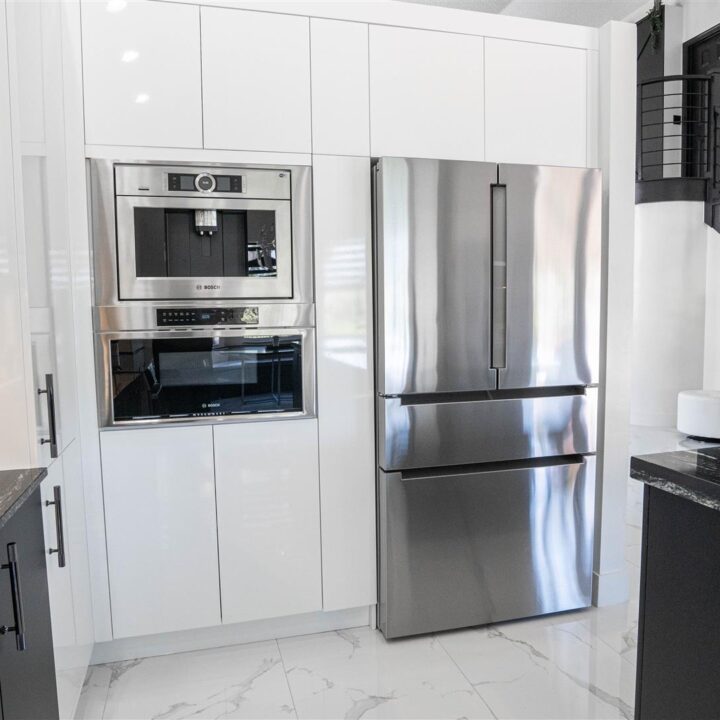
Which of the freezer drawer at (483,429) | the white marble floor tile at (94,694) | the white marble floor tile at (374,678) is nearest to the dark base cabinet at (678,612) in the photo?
the white marble floor tile at (374,678)

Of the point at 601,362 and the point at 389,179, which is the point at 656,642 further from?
the point at 389,179

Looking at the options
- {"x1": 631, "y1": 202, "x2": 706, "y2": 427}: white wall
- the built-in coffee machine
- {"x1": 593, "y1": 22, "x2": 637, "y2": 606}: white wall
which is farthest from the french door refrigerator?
{"x1": 631, "y1": 202, "x2": 706, "y2": 427}: white wall

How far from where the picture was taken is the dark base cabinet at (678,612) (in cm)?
121

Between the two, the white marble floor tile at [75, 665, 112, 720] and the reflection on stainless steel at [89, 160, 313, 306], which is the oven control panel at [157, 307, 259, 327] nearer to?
the reflection on stainless steel at [89, 160, 313, 306]

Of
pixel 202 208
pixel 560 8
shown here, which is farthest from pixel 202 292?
pixel 560 8

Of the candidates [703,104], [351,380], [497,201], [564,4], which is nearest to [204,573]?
[351,380]

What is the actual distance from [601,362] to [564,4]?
386cm

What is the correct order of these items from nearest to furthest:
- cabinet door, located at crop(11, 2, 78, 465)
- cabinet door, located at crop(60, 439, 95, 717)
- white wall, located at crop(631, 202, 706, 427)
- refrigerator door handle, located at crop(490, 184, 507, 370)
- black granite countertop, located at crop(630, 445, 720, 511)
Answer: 1. black granite countertop, located at crop(630, 445, 720, 511)
2. cabinet door, located at crop(11, 2, 78, 465)
3. cabinet door, located at crop(60, 439, 95, 717)
4. refrigerator door handle, located at crop(490, 184, 507, 370)
5. white wall, located at crop(631, 202, 706, 427)

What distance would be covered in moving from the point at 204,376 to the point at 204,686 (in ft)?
3.54

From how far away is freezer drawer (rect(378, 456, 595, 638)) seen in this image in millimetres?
2416

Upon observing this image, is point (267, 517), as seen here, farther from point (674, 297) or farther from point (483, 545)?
point (674, 297)

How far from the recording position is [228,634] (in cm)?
245

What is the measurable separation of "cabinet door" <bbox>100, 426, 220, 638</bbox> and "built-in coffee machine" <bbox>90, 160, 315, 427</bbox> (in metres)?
0.10

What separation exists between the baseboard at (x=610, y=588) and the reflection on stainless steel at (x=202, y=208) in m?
1.73
